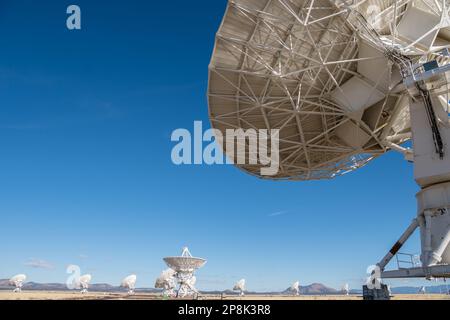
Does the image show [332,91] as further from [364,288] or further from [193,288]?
[193,288]

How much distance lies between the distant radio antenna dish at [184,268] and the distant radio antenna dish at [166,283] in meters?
7.64

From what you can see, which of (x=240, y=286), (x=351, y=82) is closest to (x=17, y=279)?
(x=240, y=286)

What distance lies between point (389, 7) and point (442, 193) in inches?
440

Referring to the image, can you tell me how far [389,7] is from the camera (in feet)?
71.9

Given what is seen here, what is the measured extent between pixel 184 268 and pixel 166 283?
1674 centimetres

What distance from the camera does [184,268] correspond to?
189 ft

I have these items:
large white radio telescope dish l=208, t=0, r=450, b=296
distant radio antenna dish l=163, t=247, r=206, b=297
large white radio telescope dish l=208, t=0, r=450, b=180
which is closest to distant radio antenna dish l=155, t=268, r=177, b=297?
distant radio antenna dish l=163, t=247, r=206, b=297

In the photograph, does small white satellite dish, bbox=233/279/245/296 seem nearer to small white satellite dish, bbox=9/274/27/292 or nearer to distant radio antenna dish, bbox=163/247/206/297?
distant radio antenna dish, bbox=163/247/206/297

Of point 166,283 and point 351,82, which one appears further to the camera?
point 166,283

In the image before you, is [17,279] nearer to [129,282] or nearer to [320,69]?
[129,282]

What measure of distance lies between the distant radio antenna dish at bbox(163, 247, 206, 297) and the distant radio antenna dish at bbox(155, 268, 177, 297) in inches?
301

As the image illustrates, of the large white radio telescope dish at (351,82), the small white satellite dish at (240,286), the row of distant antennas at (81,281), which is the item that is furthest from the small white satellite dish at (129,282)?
the large white radio telescope dish at (351,82)

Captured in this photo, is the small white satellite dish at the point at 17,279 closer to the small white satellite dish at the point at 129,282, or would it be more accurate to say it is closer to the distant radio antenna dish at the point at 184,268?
the small white satellite dish at the point at 129,282
